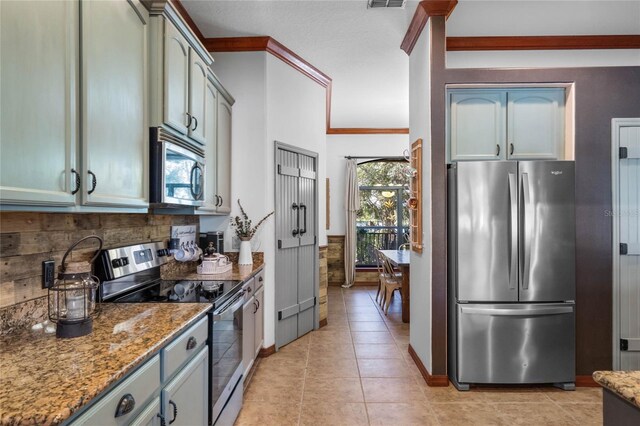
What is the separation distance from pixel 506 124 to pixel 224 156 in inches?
96.4

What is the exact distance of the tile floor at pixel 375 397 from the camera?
235cm

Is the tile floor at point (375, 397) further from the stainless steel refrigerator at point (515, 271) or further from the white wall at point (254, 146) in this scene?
the white wall at point (254, 146)

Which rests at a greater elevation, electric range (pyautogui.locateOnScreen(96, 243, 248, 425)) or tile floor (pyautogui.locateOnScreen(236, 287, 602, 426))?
electric range (pyautogui.locateOnScreen(96, 243, 248, 425))

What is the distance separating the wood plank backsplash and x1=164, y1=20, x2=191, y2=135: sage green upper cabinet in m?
0.68

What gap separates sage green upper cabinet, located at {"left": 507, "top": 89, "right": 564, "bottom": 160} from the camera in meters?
2.89

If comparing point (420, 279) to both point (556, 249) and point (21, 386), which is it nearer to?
point (556, 249)

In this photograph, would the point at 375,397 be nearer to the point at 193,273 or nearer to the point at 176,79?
the point at 193,273

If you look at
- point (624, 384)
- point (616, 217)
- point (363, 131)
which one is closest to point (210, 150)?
point (624, 384)

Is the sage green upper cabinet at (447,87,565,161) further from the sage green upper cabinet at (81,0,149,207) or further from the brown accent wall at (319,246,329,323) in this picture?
the sage green upper cabinet at (81,0,149,207)

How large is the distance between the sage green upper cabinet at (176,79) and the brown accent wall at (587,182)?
186 centimetres

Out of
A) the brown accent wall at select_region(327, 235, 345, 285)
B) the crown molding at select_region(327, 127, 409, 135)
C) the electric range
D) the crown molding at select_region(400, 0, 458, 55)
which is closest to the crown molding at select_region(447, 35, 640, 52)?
the crown molding at select_region(400, 0, 458, 55)

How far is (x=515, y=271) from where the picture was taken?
105 inches

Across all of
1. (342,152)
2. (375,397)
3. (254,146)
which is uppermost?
(342,152)

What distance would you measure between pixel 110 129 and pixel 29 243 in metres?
0.58
